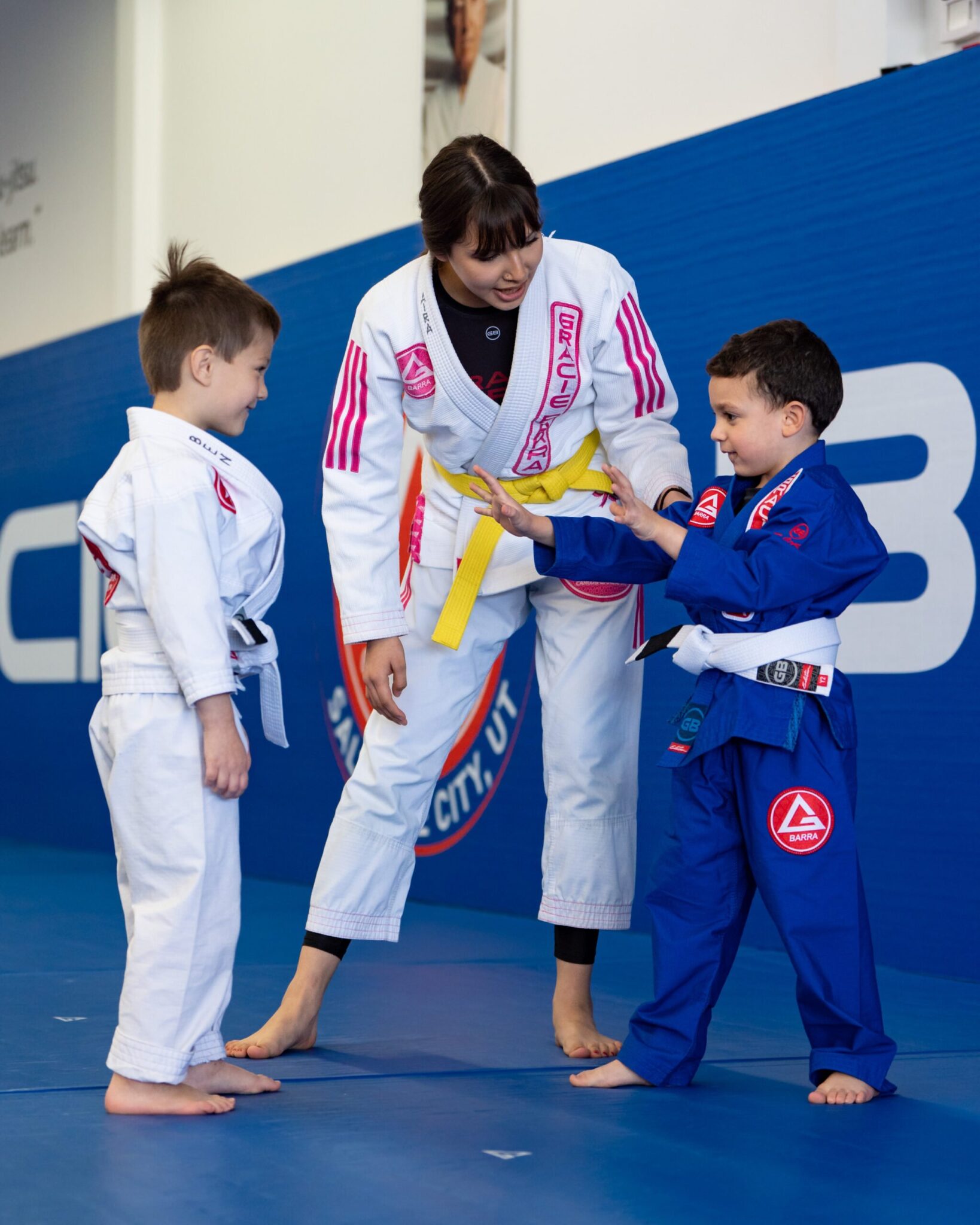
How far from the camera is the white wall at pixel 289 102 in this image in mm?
3510

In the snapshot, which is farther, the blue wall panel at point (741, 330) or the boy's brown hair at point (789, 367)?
the blue wall panel at point (741, 330)

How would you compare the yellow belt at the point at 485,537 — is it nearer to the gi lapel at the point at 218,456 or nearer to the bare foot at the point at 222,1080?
the gi lapel at the point at 218,456

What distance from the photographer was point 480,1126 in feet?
5.40

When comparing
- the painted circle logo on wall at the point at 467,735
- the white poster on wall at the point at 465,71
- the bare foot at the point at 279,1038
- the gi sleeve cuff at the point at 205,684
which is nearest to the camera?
the gi sleeve cuff at the point at 205,684

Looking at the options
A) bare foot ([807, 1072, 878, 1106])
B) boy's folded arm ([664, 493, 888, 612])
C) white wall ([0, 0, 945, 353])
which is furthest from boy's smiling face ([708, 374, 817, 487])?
white wall ([0, 0, 945, 353])

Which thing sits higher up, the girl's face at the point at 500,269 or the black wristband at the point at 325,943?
the girl's face at the point at 500,269

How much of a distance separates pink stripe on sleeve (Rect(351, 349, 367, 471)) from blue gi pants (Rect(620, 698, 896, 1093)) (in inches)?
25.4

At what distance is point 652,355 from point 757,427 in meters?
0.33

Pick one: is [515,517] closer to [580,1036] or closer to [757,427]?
[757,427]

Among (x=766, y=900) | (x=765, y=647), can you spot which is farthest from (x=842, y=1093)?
(x=765, y=647)

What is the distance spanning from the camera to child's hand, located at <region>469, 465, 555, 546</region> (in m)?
1.83

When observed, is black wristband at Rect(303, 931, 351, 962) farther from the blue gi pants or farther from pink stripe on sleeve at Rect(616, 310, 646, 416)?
pink stripe on sleeve at Rect(616, 310, 646, 416)

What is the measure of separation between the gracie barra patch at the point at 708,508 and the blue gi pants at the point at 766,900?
0.87ft

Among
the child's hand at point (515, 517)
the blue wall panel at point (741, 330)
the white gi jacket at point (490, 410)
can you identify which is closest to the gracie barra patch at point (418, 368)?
the white gi jacket at point (490, 410)
